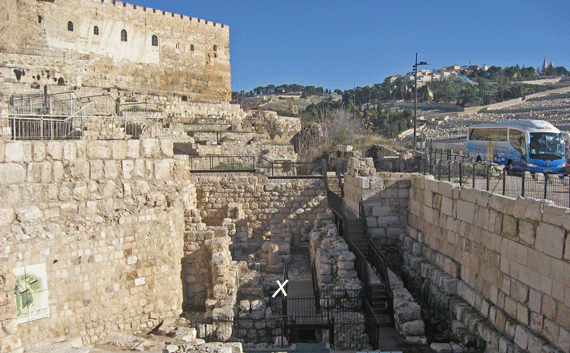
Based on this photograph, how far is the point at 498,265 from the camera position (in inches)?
250

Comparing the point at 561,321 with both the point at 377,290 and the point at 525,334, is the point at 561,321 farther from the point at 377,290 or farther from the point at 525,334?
the point at 377,290

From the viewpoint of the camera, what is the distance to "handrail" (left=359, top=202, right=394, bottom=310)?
8.27 meters

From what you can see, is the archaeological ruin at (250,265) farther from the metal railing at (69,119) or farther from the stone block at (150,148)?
the metal railing at (69,119)

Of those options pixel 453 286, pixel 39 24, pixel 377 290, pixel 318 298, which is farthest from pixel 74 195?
pixel 39 24

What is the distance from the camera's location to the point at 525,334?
550cm

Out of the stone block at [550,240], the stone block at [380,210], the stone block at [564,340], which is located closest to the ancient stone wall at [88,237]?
the stone block at [380,210]

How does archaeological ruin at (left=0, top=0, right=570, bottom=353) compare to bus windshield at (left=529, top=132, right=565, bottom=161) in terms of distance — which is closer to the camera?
archaeological ruin at (left=0, top=0, right=570, bottom=353)

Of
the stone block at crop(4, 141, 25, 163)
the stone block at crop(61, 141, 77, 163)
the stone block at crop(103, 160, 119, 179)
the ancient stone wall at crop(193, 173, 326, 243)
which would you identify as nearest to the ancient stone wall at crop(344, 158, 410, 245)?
the ancient stone wall at crop(193, 173, 326, 243)

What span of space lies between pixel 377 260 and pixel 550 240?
4.19m

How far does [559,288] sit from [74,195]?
687cm

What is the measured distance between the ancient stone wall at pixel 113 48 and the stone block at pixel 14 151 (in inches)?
738

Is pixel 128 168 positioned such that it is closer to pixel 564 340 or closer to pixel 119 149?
pixel 119 149

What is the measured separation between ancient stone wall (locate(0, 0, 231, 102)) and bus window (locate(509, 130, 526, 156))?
21740mm

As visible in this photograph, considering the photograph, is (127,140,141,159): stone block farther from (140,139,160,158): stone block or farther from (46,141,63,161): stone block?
(46,141,63,161): stone block
